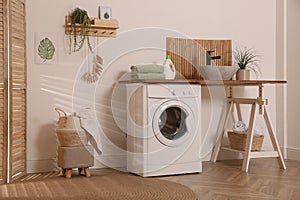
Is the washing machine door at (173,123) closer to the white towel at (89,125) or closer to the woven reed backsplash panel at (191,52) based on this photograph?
the white towel at (89,125)

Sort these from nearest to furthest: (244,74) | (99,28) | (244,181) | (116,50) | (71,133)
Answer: (244,181) → (71,133) → (99,28) → (116,50) → (244,74)

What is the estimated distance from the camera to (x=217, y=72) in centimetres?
445

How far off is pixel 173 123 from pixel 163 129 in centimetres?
13

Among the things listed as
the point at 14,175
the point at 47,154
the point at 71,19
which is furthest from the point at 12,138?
the point at 71,19

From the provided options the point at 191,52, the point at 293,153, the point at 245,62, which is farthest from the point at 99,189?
the point at 293,153

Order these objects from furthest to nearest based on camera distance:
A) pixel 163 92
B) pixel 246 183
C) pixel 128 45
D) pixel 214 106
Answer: pixel 214 106 < pixel 128 45 < pixel 163 92 < pixel 246 183

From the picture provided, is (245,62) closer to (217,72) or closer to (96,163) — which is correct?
(217,72)

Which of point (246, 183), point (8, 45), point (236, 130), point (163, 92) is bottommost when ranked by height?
point (246, 183)

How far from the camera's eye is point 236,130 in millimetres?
4605

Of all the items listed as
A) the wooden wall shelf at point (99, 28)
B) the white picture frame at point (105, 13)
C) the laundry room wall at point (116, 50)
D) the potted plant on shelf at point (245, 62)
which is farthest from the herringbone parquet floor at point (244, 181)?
the white picture frame at point (105, 13)

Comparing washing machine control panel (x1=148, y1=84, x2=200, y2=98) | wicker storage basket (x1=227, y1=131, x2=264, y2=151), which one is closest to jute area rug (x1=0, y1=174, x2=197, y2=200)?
washing machine control panel (x1=148, y1=84, x2=200, y2=98)

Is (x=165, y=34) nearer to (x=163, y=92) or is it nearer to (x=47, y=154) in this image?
(x=163, y=92)

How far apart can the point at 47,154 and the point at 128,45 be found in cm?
138

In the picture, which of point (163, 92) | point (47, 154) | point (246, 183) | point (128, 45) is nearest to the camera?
point (246, 183)
